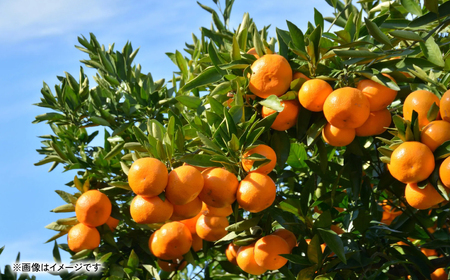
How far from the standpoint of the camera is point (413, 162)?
1.59 metres

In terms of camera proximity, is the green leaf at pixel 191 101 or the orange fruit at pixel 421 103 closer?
the orange fruit at pixel 421 103

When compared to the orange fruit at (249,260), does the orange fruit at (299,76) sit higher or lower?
higher

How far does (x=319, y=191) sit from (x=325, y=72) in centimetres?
99

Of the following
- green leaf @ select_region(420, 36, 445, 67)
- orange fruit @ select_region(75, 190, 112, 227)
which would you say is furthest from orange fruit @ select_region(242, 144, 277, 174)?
orange fruit @ select_region(75, 190, 112, 227)

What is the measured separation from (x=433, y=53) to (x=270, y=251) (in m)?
1.10

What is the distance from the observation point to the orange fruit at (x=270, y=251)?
194 cm

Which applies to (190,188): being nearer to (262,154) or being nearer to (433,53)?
(262,154)

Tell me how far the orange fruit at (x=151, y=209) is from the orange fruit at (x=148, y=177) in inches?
1.3

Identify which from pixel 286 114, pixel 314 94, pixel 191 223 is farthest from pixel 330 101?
pixel 191 223

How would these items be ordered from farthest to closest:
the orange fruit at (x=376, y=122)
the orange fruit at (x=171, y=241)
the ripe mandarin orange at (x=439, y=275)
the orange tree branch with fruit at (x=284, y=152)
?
the ripe mandarin orange at (x=439, y=275)
the orange fruit at (x=171, y=241)
the orange fruit at (x=376, y=122)
the orange tree branch with fruit at (x=284, y=152)

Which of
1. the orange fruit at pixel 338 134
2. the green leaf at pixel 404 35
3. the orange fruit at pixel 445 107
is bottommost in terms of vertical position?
the orange fruit at pixel 445 107

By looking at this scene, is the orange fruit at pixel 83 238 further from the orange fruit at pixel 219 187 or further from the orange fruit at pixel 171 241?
the orange fruit at pixel 219 187

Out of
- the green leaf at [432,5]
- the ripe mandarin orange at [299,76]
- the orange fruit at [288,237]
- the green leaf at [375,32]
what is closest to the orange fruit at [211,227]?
the orange fruit at [288,237]

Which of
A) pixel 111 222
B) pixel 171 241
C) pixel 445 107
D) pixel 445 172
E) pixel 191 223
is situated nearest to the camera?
pixel 445 172
